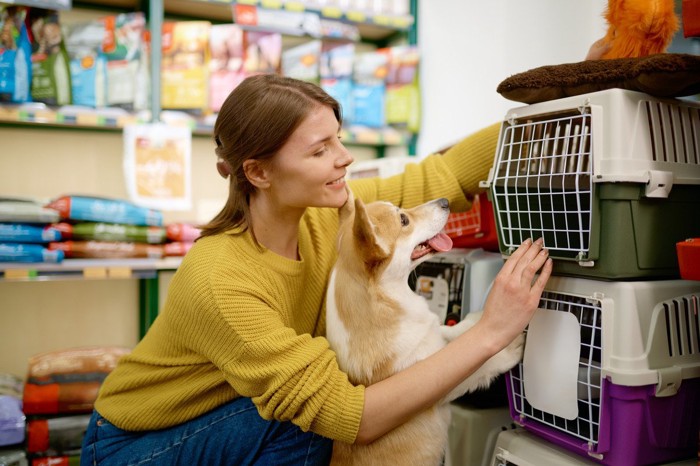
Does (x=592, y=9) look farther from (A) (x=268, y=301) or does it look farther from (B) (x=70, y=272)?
(B) (x=70, y=272)

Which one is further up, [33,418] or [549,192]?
[549,192]

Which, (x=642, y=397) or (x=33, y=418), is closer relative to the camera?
(x=642, y=397)

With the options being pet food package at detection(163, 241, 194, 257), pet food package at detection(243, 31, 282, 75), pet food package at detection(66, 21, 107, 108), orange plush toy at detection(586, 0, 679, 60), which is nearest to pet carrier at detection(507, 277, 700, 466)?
orange plush toy at detection(586, 0, 679, 60)

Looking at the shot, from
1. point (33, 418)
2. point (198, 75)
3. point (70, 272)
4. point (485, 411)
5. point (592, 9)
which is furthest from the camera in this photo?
point (198, 75)

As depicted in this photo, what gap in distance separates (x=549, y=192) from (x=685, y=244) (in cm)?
31

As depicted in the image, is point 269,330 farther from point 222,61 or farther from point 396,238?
point 222,61

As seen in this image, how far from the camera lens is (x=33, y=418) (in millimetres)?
2205

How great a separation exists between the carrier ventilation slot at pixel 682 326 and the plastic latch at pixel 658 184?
0.22 m

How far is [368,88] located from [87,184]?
1.50 meters

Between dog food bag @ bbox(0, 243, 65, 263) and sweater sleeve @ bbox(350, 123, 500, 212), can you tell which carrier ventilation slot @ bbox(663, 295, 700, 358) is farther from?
dog food bag @ bbox(0, 243, 65, 263)

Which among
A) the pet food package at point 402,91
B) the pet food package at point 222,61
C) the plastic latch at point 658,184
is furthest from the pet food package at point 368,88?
the plastic latch at point 658,184

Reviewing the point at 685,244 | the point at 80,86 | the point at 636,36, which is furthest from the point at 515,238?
the point at 80,86

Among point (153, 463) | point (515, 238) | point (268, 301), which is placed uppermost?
point (515, 238)

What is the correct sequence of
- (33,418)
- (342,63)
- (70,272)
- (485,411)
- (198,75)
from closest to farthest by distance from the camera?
(485,411), (33,418), (70,272), (198,75), (342,63)
